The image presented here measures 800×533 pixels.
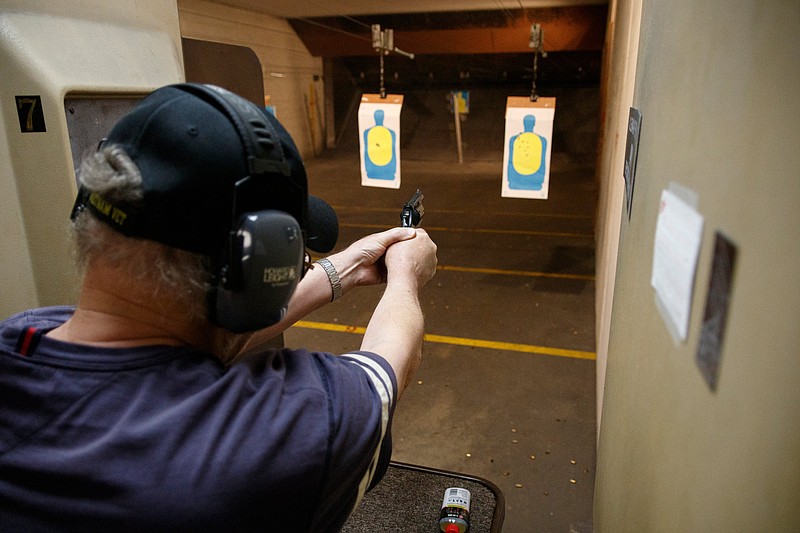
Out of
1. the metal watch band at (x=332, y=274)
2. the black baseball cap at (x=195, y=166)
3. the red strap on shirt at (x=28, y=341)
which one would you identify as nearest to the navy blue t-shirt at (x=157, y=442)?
the red strap on shirt at (x=28, y=341)

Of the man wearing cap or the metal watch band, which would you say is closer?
the man wearing cap

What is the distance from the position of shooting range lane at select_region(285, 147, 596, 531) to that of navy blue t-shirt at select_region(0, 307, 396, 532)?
52.7 inches

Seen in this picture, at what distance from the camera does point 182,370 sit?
60 cm

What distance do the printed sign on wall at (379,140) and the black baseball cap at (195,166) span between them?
3.51 meters

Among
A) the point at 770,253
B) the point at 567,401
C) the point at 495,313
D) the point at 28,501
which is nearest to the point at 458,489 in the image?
the point at 567,401

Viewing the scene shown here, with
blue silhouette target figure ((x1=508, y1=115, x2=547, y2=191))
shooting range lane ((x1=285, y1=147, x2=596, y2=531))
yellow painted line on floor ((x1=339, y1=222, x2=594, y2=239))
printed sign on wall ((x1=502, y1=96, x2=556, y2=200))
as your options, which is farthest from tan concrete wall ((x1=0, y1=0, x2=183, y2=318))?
yellow painted line on floor ((x1=339, y1=222, x2=594, y2=239))

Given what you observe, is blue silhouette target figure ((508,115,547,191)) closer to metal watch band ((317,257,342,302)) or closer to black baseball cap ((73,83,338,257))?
metal watch band ((317,257,342,302))

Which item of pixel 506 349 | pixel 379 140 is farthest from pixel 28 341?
pixel 379 140

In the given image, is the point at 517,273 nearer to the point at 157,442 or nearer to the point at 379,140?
the point at 379,140

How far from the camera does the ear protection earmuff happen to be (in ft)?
1.94

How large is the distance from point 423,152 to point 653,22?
910 centimetres

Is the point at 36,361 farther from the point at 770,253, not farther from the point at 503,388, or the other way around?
the point at 503,388

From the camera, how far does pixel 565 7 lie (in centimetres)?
653

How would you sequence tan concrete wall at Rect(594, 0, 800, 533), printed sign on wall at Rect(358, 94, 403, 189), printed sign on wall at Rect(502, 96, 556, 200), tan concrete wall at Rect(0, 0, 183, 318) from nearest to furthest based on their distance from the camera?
tan concrete wall at Rect(594, 0, 800, 533) → tan concrete wall at Rect(0, 0, 183, 318) → printed sign on wall at Rect(502, 96, 556, 200) → printed sign on wall at Rect(358, 94, 403, 189)
